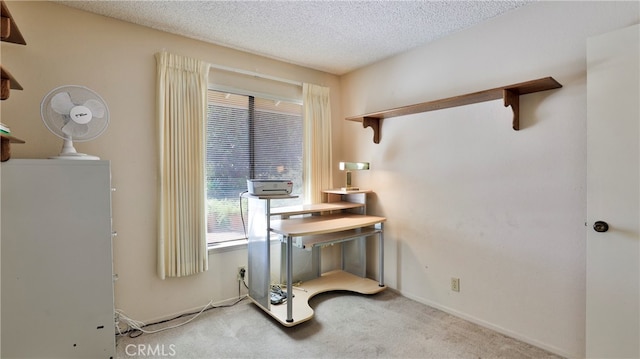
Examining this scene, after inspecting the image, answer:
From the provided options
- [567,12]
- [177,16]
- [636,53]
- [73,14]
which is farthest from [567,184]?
[73,14]

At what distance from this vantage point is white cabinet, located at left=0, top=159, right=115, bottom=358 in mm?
1649

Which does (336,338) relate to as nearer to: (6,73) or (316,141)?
(316,141)

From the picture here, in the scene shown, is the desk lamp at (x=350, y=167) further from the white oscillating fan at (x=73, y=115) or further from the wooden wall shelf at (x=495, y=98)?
the white oscillating fan at (x=73, y=115)

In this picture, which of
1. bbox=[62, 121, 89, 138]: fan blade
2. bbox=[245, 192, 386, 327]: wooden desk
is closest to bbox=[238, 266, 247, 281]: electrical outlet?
bbox=[245, 192, 386, 327]: wooden desk

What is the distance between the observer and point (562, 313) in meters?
2.02

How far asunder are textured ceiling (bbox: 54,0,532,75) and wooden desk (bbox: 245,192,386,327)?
1.41 meters

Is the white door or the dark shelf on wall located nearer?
the dark shelf on wall

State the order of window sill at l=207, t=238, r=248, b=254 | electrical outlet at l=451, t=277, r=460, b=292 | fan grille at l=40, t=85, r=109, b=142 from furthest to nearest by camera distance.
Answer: window sill at l=207, t=238, r=248, b=254 < electrical outlet at l=451, t=277, r=460, b=292 < fan grille at l=40, t=85, r=109, b=142

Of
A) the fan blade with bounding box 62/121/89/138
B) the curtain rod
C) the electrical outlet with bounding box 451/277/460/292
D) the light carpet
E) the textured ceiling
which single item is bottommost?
the light carpet

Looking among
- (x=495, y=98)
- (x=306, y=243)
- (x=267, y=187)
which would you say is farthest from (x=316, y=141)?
(x=495, y=98)

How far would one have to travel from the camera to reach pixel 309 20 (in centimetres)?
233

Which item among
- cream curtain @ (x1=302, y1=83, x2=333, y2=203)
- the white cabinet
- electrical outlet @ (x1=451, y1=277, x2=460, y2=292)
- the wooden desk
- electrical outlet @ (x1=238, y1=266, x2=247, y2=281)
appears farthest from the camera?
cream curtain @ (x1=302, y1=83, x2=333, y2=203)

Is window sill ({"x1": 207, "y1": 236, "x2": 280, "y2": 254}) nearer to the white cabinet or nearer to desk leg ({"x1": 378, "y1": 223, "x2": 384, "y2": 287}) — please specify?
the white cabinet

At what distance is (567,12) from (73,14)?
3.38 meters
